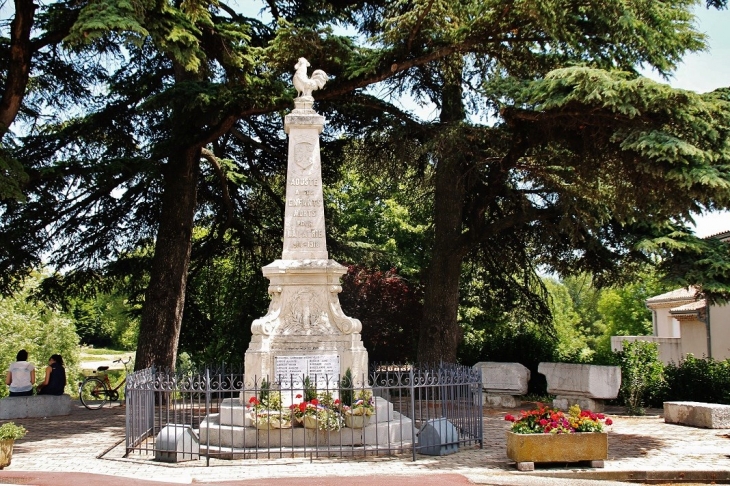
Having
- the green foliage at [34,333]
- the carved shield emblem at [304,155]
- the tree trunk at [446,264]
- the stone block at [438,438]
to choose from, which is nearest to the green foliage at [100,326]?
the green foliage at [34,333]

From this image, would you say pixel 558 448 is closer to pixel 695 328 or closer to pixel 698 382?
pixel 698 382

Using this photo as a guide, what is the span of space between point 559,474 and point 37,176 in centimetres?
1142

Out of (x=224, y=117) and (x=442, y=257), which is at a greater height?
(x=224, y=117)

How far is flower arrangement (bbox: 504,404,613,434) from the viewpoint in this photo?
33.1 ft

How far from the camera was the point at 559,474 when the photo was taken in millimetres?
9625

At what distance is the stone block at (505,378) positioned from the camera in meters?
18.6

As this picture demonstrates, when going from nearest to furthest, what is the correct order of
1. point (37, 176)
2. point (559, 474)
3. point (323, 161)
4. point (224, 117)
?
point (559, 474) < point (37, 176) < point (224, 117) < point (323, 161)

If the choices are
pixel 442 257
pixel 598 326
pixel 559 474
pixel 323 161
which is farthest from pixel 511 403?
pixel 598 326

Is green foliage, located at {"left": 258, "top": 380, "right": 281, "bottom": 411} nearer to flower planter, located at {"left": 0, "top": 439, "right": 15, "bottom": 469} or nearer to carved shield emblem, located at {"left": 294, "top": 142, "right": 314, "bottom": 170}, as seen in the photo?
flower planter, located at {"left": 0, "top": 439, "right": 15, "bottom": 469}

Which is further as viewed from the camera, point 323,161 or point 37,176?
point 323,161

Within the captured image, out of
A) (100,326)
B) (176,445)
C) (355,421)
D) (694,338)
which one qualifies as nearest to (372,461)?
(355,421)

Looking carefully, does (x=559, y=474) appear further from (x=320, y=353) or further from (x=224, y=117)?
(x=224, y=117)

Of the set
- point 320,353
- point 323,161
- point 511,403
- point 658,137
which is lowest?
point 511,403

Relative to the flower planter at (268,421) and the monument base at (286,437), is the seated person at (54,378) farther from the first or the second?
the flower planter at (268,421)
